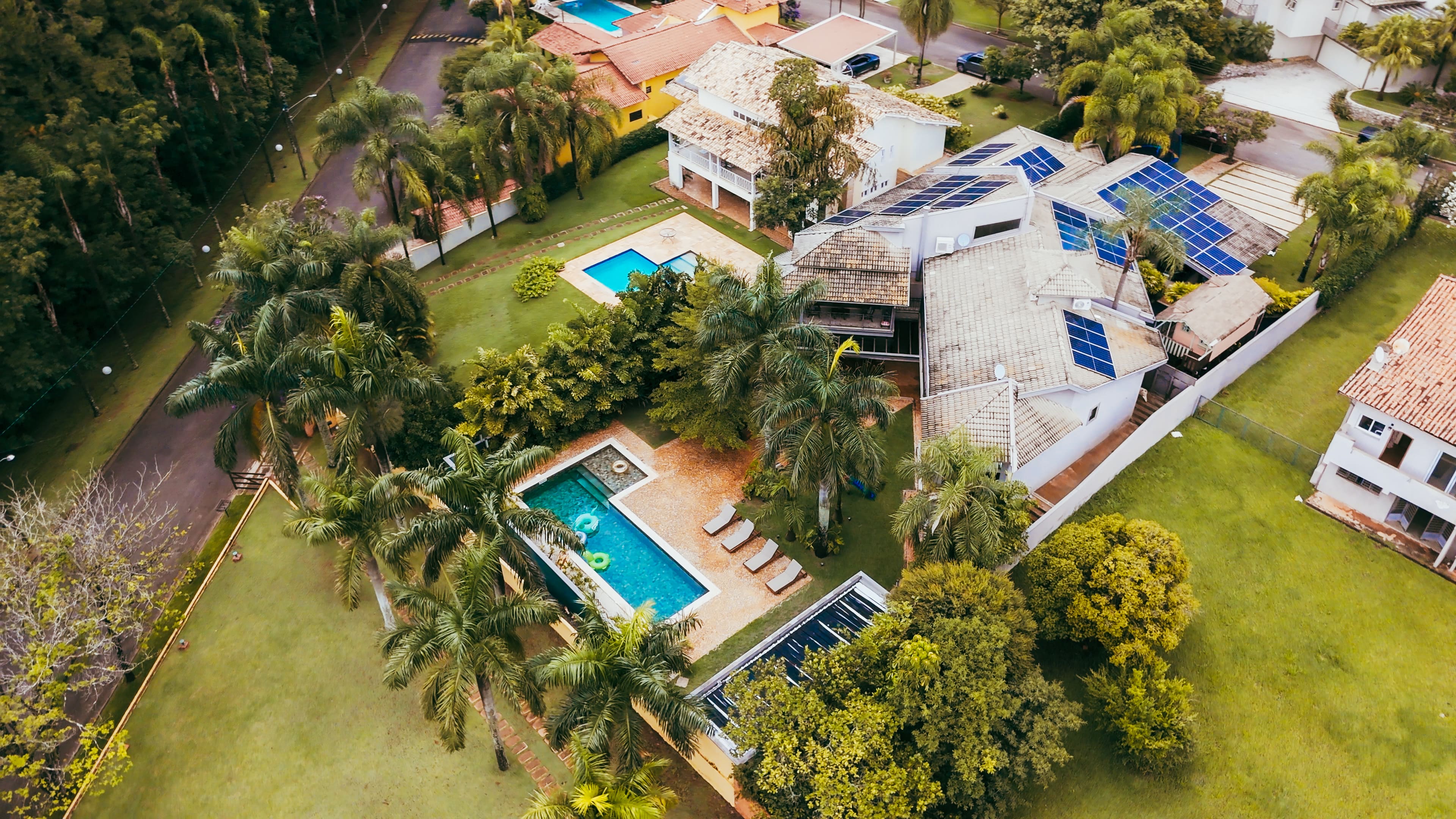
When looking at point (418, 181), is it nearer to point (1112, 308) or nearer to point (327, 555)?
point (327, 555)

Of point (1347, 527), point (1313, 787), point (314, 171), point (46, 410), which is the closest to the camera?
point (1313, 787)

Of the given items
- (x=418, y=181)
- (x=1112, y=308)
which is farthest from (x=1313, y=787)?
(x=418, y=181)

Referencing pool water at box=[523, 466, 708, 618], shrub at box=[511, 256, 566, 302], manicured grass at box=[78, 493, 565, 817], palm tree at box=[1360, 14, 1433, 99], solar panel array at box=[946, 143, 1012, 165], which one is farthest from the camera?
palm tree at box=[1360, 14, 1433, 99]

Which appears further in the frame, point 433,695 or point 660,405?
point 660,405

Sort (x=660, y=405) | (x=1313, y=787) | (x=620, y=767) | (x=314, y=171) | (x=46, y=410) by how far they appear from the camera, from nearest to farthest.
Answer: (x=620, y=767), (x=1313, y=787), (x=660, y=405), (x=46, y=410), (x=314, y=171)

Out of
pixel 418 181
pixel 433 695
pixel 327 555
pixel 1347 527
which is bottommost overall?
pixel 327 555

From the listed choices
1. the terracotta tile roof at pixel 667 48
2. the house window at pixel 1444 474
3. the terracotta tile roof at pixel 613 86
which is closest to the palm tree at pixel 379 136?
the terracotta tile roof at pixel 613 86

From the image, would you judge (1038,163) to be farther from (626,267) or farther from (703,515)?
(703,515)

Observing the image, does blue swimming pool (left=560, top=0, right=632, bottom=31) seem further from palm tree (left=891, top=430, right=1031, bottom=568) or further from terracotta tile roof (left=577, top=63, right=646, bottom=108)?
palm tree (left=891, top=430, right=1031, bottom=568)

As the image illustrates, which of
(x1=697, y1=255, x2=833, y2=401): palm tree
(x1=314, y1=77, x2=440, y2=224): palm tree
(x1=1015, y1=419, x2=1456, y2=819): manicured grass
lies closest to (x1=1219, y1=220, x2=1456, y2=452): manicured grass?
(x1=1015, y1=419, x2=1456, y2=819): manicured grass
